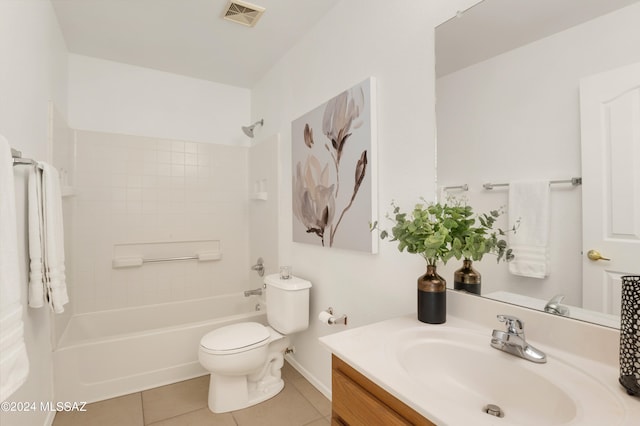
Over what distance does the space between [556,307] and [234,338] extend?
5.30ft

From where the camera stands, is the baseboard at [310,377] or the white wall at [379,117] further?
the baseboard at [310,377]

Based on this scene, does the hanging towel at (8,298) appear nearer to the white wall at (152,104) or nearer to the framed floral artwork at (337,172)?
the framed floral artwork at (337,172)

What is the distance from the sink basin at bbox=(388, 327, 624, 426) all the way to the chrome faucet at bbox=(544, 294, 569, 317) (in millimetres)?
145

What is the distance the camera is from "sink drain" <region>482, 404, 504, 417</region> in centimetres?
83

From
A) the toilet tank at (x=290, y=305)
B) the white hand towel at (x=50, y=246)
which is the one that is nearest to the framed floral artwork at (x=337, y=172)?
the toilet tank at (x=290, y=305)

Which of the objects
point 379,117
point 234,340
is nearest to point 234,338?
point 234,340

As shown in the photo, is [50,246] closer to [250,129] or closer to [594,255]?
[250,129]

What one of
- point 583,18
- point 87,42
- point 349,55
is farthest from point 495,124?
point 87,42

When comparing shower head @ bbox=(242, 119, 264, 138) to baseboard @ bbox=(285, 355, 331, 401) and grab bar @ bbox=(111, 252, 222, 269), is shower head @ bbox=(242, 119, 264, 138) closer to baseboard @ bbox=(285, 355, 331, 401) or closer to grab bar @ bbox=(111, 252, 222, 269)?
grab bar @ bbox=(111, 252, 222, 269)

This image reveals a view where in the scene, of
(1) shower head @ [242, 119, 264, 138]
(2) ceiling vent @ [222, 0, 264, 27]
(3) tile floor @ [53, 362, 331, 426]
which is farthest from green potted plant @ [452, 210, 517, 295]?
(1) shower head @ [242, 119, 264, 138]

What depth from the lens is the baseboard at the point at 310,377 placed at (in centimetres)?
196

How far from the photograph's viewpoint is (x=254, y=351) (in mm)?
1820

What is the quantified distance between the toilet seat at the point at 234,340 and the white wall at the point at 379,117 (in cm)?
41

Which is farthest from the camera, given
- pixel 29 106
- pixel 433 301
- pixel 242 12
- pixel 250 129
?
pixel 250 129
